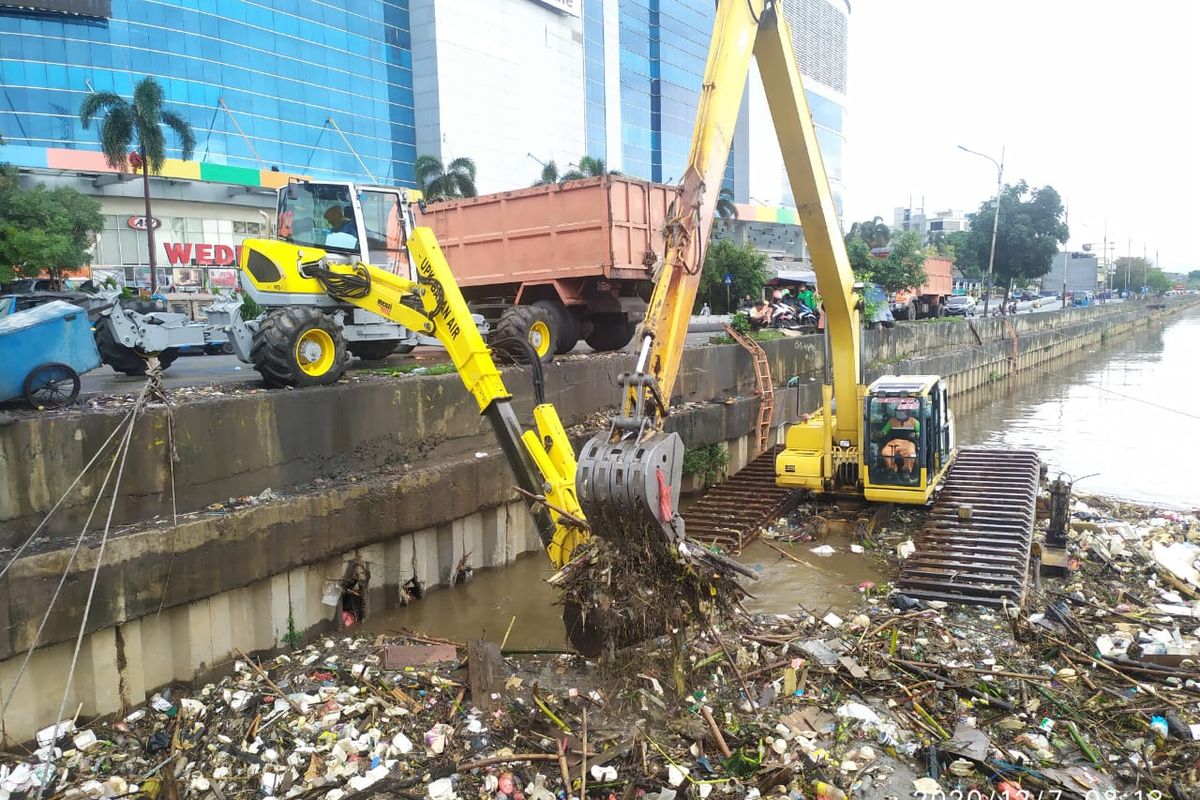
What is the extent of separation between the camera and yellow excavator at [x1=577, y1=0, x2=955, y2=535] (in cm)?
445

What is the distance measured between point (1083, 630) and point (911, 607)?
1.31 meters

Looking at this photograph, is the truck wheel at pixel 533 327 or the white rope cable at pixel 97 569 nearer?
the white rope cable at pixel 97 569

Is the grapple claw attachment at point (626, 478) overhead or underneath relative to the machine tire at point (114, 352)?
underneath

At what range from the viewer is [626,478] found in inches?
167

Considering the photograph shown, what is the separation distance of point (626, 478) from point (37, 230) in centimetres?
2762

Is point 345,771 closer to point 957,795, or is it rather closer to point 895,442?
point 957,795

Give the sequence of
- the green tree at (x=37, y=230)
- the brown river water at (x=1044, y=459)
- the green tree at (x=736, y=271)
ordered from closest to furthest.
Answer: the brown river water at (x=1044, y=459)
the green tree at (x=37, y=230)
the green tree at (x=736, y=271)

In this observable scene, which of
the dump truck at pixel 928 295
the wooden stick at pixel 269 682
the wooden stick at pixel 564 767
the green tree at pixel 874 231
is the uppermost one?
the green tree at pixel 874 231

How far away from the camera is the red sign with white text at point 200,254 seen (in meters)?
38.5

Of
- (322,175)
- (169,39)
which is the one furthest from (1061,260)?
Answer: (169,39)

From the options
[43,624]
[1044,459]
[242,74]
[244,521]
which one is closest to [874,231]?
[242,74]

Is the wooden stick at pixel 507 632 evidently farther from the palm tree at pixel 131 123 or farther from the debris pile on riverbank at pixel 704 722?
the palm tree at pixel 131 123

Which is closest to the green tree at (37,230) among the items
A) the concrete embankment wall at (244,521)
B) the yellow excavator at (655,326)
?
the yellow excavator at (655,326)

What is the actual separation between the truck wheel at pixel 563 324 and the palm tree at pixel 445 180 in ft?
83.7
